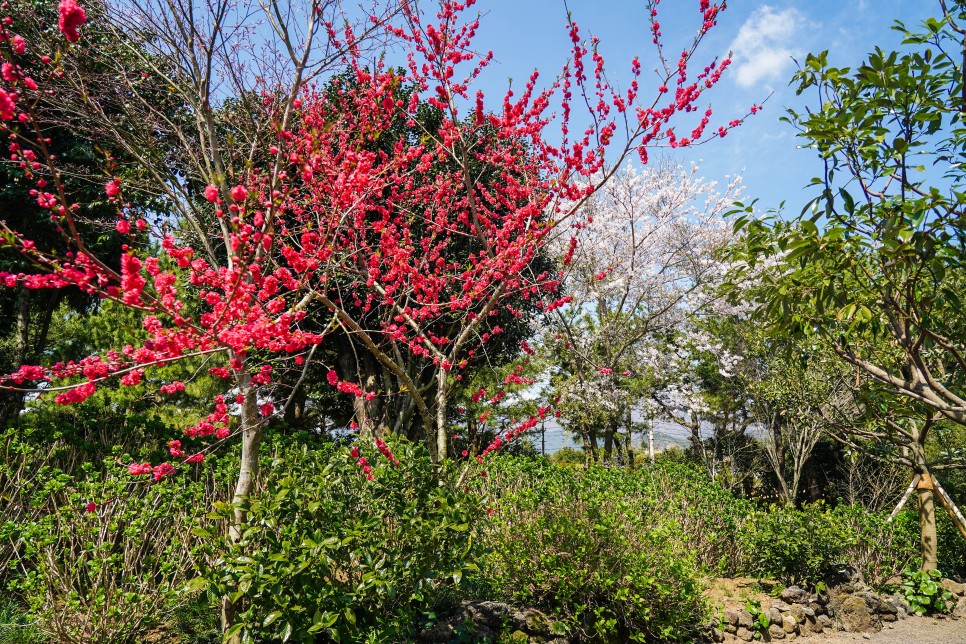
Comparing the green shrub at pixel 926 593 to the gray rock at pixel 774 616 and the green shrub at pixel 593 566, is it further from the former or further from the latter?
the green shrub at pixel 593 566

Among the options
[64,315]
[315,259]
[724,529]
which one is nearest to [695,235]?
[724,529]

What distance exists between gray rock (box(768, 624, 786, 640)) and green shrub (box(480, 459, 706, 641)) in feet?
3.61

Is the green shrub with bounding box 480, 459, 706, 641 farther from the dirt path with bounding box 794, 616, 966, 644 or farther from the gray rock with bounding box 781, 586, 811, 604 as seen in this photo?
the dirt path with bounding box 794, 616, 966, 644

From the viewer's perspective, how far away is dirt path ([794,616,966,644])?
17.5ft

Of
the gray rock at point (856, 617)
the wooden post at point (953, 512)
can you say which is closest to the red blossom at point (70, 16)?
the wooden post at point (953, 512)

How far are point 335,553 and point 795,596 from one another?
5.40 m

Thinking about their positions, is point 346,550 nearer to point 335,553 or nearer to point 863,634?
point 335,553

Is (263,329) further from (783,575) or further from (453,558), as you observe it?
(783,575)

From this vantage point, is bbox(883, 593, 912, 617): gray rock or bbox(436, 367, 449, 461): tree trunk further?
bbox(883, 593, 912, 617): gray rock

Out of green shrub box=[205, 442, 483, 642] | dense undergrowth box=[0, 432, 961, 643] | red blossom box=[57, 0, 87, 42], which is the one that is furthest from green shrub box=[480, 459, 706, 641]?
red blossom box=[57, 0, 87, 42]

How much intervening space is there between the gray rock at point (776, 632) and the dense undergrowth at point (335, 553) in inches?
28.6

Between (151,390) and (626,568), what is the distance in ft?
27.2

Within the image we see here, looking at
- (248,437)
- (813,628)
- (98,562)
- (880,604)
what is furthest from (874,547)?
(98,562)

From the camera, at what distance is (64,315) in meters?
13.1
